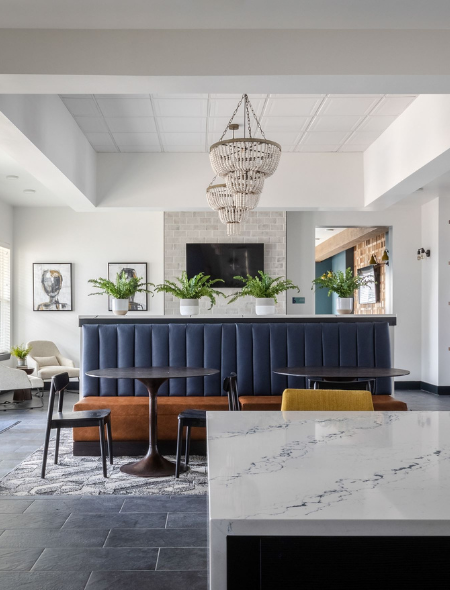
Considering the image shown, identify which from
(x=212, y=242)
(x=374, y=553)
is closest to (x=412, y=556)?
(x=374, y=553)

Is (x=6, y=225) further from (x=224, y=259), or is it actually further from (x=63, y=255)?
(x=224, y=259)

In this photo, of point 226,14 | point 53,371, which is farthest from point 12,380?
point 226,14

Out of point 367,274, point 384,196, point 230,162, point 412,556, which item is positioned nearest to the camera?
point 412,556

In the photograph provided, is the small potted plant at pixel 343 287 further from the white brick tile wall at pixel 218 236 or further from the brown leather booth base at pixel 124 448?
the white brick tile wall at pixel 218 236

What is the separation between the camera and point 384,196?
6.64m

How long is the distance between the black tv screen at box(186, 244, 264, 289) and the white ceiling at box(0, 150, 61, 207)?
2327 millimetres

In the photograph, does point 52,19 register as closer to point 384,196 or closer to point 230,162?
point 230,162

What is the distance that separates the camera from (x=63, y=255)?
9109 mm

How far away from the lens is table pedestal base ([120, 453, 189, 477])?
13.2 ft

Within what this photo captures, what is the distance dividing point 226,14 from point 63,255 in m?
6.36

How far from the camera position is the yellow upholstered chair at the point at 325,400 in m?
2.15

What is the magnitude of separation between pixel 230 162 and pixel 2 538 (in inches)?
129

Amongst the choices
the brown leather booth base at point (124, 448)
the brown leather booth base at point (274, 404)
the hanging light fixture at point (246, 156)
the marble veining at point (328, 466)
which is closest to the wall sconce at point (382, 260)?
the brown leather booth base at point (274, 404)

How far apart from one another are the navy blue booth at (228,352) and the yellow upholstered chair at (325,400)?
9.40ft
